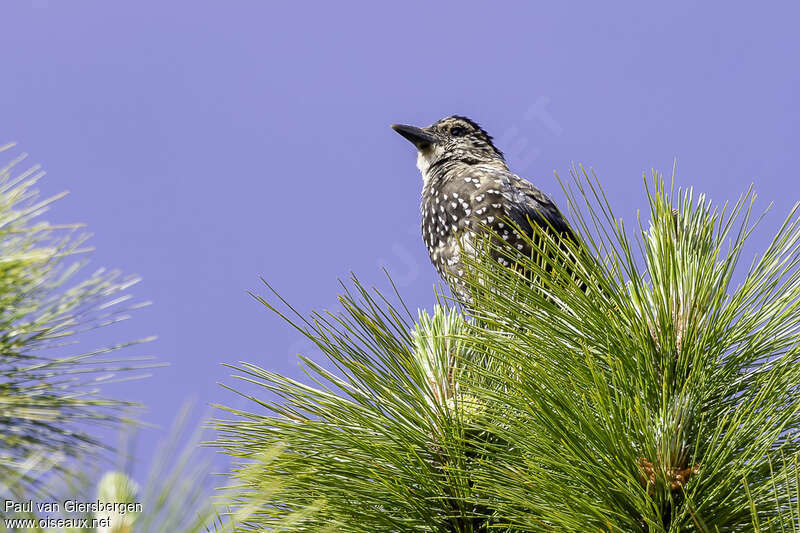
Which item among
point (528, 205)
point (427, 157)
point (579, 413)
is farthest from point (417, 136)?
point (579, 413)

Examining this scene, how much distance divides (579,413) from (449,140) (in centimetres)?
478

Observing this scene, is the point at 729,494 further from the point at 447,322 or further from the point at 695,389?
the point at 447,322

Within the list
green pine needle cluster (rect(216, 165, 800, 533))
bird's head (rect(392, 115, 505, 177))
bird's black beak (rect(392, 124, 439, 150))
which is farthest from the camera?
bird's black beak (rect(392, 124, 439, 150))

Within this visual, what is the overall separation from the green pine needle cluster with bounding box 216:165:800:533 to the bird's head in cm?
409

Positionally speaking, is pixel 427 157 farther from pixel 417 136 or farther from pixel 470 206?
pixel 470 206

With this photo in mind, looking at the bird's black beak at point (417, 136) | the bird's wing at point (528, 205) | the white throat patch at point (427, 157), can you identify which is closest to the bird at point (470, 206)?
the bird's wing at point (528, 205)

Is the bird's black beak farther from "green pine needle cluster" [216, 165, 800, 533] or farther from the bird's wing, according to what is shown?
"green pine needle cluster" [216, 165, 800, 533]

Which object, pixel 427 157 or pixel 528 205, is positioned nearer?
pixel 528 205

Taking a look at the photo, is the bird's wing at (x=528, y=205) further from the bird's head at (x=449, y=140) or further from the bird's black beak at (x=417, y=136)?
the bird's black beak at (x=417, y=136)

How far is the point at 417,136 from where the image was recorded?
6.36m

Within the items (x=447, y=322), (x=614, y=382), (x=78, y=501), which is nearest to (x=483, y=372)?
(x=614, y=382)

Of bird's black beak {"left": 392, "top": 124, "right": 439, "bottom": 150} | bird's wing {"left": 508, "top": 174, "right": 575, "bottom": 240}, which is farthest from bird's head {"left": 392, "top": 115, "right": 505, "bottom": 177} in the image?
bird's wing {"left": 508, "top": 174, "right": 575, "bottom": 240}

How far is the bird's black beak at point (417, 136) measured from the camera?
6.34m

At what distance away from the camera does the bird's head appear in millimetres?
6203
